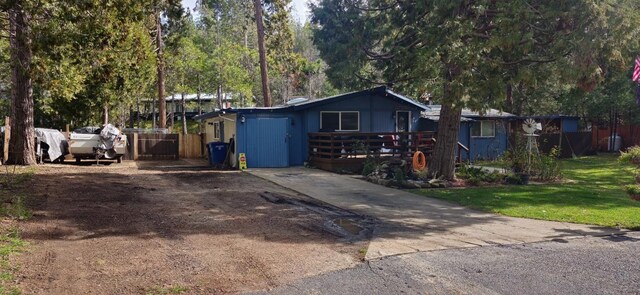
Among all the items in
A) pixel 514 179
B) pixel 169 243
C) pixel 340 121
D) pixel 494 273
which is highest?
pixel 340 121

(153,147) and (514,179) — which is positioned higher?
(153,147)

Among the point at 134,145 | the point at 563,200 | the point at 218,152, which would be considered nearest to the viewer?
the point at 563,200

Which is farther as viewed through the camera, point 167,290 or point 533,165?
point 533,165

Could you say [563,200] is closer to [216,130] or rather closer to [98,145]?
[98,145]

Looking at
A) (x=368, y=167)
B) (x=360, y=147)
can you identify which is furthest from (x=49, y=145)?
(x=368, y=167)

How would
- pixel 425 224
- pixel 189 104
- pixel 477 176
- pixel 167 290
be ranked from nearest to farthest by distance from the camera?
pixel 167 290 → pixel 425 224 → pixel 477 176 → pixel 189 104

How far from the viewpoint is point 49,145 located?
21281 mm

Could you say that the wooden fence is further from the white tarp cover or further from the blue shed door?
the blue shed door

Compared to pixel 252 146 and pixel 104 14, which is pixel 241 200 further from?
pixel 252 146

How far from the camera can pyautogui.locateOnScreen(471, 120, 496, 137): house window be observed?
87.5 feet

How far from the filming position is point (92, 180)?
14.8m

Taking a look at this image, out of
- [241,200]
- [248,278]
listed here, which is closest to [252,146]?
[241,200]

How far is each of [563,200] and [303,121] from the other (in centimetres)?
1088

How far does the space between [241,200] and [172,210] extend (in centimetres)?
193
